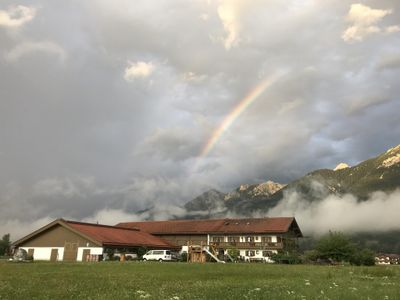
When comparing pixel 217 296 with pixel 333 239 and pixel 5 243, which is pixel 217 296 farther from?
pixel 5 243

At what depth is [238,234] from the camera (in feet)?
306

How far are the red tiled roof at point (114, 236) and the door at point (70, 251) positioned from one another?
315 centimetres

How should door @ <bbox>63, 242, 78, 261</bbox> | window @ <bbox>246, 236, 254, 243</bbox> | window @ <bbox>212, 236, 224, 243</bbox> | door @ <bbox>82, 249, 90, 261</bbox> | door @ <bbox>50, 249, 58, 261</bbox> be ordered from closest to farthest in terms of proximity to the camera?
door @ <bbox>82, 249, 90, 261</bbox>, door @ <bbox>63, 242, 78, 261</bbox>, door @ <bbox>50, 249, 58, 261</bbox>, window @ <bbox>246, 236, 254, 243</bbox>, window @ <bbox>212, 236, 224, 243</bbox>

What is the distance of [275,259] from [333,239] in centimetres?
1103

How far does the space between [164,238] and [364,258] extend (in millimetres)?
47977

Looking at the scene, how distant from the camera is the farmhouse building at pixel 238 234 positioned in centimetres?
8881

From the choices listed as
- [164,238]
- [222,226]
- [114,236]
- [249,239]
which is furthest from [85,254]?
[249,239]

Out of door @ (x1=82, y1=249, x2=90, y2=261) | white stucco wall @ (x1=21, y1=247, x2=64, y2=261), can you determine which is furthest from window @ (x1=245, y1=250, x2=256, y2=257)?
white stucco wall @ (x1=21, y1=247, x2=64, y2=261)

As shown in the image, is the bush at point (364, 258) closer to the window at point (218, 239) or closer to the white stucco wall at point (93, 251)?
the window at point (218, 239)

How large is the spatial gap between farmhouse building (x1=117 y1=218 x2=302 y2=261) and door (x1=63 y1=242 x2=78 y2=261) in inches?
945

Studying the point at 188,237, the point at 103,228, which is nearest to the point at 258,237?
the point at 188,237

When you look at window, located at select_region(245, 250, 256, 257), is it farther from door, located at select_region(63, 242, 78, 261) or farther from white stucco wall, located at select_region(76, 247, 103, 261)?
door, located at select_region(63, 242, 78, 261)

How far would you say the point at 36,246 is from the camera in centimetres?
7725

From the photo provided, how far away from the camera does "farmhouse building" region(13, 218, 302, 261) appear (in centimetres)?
7238
